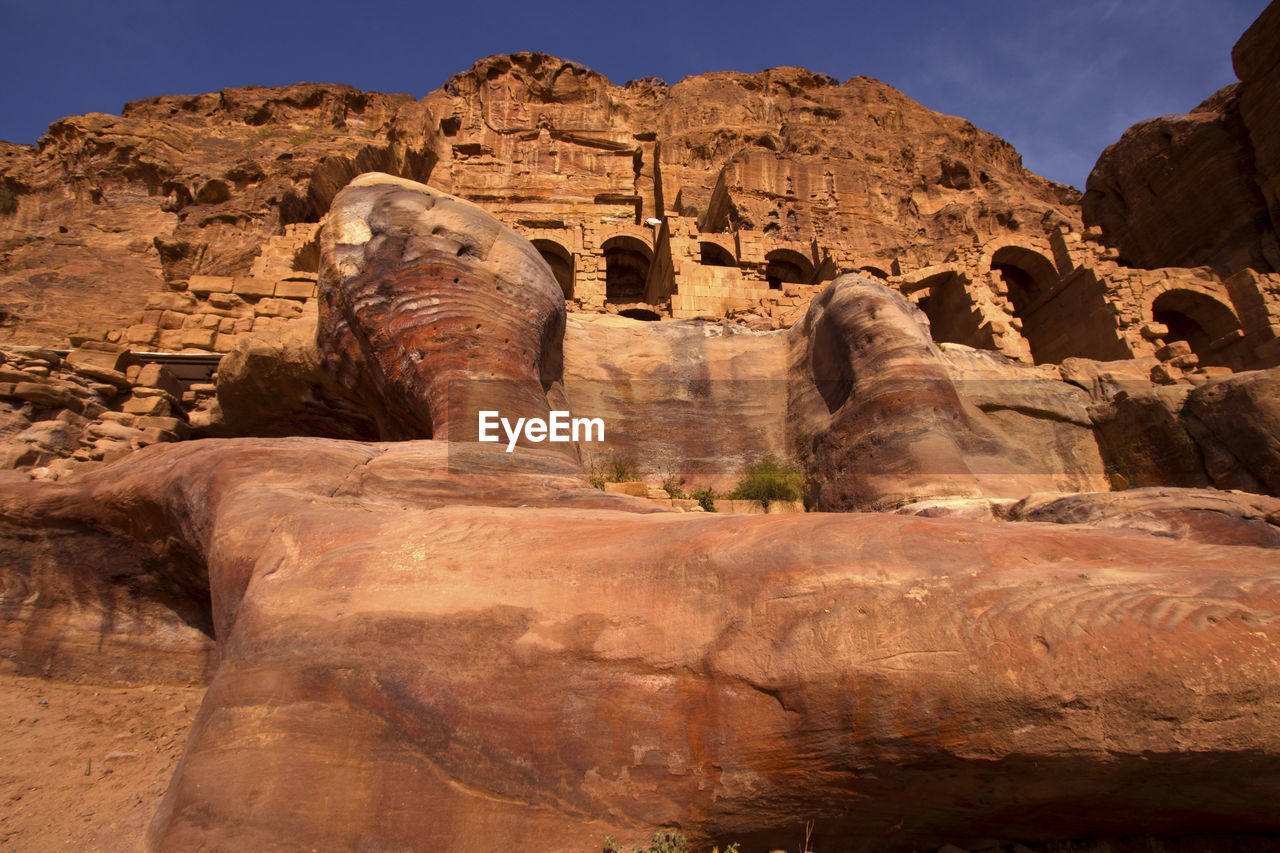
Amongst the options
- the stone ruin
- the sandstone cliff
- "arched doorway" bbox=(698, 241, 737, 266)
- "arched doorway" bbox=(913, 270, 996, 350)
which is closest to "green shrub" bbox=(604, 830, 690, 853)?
the stone ruin

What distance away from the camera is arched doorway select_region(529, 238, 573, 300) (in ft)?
69.4

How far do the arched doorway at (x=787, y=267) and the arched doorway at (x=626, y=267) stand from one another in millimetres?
4597

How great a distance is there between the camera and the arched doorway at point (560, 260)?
69.4ft

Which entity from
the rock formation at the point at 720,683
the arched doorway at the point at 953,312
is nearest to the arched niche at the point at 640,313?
→ the arched doorway at the point at 953,312

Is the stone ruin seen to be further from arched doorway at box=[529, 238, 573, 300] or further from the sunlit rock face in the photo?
arched doorway at box=[529, 238, 573, 300]

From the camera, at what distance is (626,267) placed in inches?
998

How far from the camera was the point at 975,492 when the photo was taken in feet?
12.9

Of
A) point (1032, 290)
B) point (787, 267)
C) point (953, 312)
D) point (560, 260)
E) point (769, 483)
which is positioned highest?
point (787, 267)

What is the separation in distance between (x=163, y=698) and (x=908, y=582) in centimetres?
287

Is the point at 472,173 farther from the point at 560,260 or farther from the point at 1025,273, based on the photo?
the point at 1025,273

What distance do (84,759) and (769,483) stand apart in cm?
386

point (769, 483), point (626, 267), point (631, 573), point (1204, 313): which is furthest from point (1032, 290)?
point (631, 573)

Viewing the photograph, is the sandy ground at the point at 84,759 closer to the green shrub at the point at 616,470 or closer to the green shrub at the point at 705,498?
the green shrub at the point at 616,470

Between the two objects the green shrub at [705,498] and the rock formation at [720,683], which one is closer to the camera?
the rock formation at [720,683]
